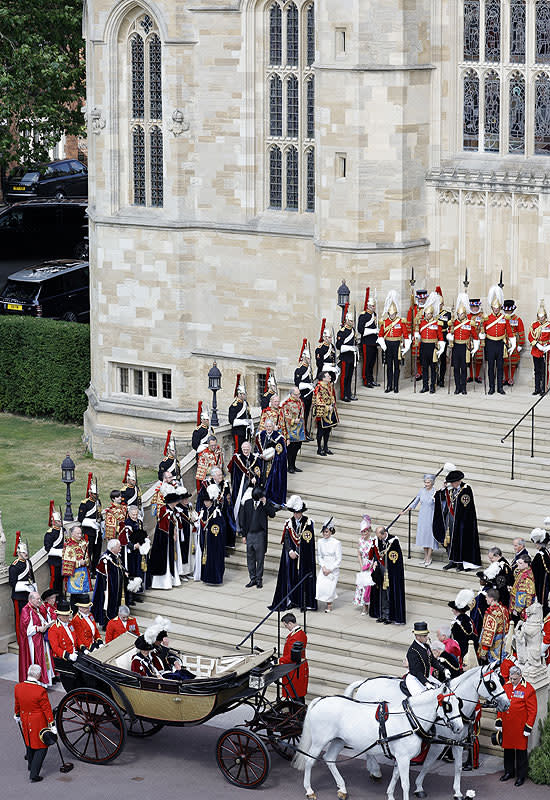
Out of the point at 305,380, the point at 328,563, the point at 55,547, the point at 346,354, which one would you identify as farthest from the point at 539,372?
the point at 55,547

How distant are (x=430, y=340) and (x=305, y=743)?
460 inches

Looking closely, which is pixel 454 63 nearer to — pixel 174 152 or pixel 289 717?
pixel 174 152

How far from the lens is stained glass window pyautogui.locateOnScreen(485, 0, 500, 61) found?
3453 centimetres

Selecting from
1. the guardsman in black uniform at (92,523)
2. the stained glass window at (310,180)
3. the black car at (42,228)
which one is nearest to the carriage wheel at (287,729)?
the guardsman in black uniform at (92,523)

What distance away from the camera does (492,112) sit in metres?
35.1

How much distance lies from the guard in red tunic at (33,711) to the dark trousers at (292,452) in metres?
9.18

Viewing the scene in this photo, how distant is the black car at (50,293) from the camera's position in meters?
47.3

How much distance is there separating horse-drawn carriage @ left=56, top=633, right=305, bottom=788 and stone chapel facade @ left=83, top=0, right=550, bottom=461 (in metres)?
11.8

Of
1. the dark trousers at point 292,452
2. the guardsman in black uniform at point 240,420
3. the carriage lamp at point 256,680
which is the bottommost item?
the carriage lamp at point 256,680

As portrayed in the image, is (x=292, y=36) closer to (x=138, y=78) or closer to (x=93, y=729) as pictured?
(x=138, y=78)

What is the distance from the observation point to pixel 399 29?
34.2 meters

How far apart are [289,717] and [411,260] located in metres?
13.0

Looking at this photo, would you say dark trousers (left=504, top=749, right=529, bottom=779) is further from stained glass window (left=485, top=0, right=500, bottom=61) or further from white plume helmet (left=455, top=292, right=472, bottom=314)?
stained glass window (left=485, top=0, right=500, bottom=61)

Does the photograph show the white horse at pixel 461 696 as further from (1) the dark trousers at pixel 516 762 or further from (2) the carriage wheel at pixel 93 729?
(2) the carriage wheel at pixel 93 729
